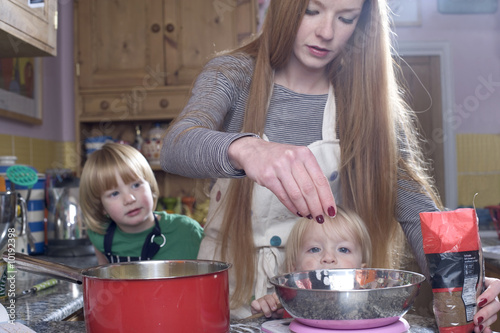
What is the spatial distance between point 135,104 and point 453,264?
236 cm

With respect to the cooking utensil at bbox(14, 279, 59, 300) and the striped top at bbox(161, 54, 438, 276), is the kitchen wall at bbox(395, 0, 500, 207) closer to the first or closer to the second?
the striped top at bbox(161, 54, 438, 276)

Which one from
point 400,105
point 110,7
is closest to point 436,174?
point 110,7

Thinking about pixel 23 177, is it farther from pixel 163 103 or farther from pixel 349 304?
pixel 349 304

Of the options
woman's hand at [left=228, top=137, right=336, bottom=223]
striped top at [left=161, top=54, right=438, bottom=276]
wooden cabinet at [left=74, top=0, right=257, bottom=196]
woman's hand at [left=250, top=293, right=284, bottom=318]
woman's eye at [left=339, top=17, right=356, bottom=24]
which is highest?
wooden cabinet at [left=74, top=0, right=257, bottom=196]

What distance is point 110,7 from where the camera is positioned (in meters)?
2.84

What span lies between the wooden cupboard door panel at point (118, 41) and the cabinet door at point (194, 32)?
5 cm

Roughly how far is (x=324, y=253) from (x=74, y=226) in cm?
114

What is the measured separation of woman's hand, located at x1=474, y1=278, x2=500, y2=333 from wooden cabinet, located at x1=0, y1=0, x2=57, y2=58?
3.40 feet

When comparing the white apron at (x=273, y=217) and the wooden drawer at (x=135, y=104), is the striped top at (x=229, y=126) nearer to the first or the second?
the white apron at (x=273, y=217)

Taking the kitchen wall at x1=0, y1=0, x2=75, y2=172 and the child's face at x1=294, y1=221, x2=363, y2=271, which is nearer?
the child's face at x1=294, y1=221, x2=363, y2=271

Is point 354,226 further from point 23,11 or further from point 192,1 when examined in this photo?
point 192,1

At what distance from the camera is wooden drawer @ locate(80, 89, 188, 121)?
279cm

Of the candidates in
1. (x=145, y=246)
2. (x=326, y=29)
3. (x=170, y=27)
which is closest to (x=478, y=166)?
(x=170, y=27)

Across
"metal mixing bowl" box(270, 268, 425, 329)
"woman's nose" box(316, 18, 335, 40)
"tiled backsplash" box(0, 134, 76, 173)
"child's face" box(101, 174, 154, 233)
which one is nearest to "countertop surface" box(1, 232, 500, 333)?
"metal mixing bowl" box(270, 268, 425, 329)
